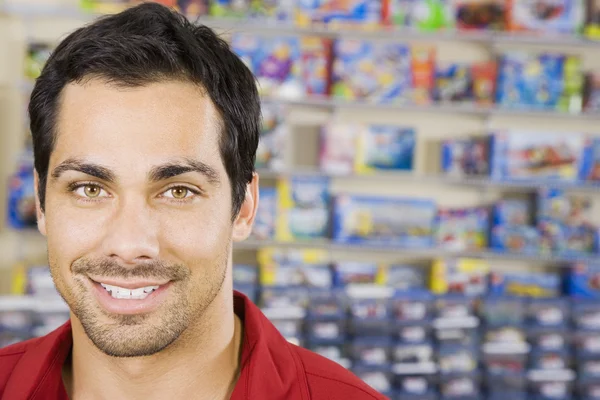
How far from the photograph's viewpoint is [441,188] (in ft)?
14.4

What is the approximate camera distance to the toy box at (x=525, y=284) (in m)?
4.17

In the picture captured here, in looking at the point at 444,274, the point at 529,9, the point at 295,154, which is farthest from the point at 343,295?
the point at 529,9

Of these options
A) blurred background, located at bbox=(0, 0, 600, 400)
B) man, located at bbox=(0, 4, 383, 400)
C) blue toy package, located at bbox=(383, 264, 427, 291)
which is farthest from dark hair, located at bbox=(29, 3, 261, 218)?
blue toy package, located at bbox=(383, 264, 427, 291)

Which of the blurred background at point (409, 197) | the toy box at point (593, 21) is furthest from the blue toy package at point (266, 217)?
the toy box at point (593, 21)

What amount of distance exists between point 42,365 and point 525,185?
3230 mm

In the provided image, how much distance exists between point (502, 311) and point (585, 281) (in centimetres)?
60

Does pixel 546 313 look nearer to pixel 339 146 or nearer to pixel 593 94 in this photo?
pixel 593 94

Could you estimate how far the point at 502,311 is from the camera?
12.9ft

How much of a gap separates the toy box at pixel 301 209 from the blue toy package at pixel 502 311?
1.01 meters

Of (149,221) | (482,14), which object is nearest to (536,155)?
(482,14)

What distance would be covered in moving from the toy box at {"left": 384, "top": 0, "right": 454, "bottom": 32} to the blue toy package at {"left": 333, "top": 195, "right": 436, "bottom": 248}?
0.99 metres

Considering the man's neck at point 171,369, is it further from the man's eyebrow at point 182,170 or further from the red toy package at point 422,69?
the red toy package at point 422,69

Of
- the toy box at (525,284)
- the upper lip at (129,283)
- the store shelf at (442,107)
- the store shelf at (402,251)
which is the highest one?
the store shelf at (442,107)

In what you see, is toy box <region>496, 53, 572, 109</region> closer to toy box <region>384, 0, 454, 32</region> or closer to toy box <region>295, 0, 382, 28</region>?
toy box <region>384, 0, 454, 32</region>
